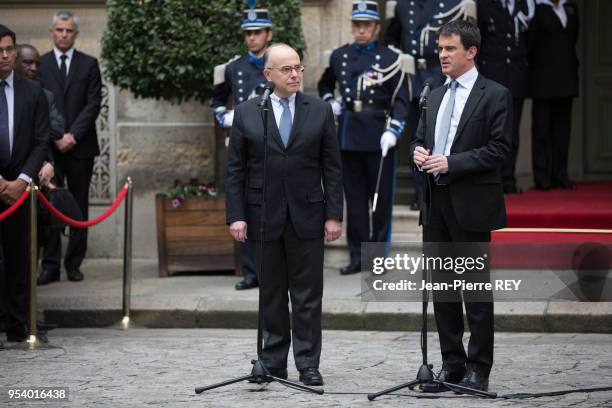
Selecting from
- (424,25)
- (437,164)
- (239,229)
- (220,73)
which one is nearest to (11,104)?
(220,73)

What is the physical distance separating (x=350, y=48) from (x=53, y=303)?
308 cm

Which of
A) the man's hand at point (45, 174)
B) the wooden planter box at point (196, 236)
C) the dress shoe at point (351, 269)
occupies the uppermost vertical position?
the man's hand at point (45, 174)

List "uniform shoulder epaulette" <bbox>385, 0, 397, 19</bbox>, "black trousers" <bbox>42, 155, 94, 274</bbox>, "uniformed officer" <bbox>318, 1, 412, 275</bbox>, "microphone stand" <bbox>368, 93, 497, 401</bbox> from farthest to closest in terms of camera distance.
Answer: "uniform shoulder epaulette" <bbox>385, 0, 397, 19</bbox>
"black trousers" <bbox>42, 155, 94, 274</bbox>
"uniformed officer" <bbox>318, 1, 412, 275</bbox>
"microphone stand" <bbox>368, 93, 497, 401</bbox>

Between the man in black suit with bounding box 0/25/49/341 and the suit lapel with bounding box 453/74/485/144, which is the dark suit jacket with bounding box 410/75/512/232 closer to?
the suit lapel with bounding box 453/74/485/144

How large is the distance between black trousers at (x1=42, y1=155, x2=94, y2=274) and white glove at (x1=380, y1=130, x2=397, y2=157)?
2586 millimetres

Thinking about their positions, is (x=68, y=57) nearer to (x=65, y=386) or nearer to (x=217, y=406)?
(x=65, y=386)

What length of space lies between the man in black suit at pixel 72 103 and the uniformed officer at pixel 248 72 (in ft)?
4.36

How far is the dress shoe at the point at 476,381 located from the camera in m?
7.94

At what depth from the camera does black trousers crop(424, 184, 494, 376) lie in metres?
7.93

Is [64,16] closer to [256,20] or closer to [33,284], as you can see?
[256,20]

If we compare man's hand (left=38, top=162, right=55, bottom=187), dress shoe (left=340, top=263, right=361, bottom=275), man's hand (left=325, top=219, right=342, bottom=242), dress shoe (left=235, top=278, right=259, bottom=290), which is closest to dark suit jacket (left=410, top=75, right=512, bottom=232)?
man's hand (left=325, top=219, right=342, bottom=242)

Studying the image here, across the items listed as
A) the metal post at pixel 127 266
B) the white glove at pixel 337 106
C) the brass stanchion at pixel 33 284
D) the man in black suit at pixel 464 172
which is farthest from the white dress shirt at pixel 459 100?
the white glove at pixel 337 106

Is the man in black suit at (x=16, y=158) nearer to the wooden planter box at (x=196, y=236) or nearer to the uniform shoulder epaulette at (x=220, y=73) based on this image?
the uniform shoulder epaulette at (x=220, y=73)

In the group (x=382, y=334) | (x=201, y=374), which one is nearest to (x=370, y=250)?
(x=382, y=334)
